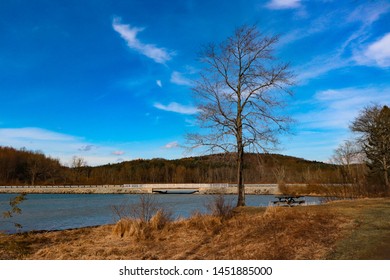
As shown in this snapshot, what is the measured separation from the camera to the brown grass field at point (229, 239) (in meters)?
8.20

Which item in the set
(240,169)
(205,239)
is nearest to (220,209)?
(205,239)

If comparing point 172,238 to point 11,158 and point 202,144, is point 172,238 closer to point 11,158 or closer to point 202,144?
point 202,144

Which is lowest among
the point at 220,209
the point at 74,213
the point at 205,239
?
the point at 74,213

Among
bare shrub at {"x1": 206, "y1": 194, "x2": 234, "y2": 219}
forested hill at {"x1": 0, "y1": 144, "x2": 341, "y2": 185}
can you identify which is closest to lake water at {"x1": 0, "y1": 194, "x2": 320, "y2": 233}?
bare shrub at {"x1": 206, "y1": 194, "x2": 234, "y2": 219}

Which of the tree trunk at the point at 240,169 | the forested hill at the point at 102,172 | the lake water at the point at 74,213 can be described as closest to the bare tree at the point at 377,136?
the lake water at the point at 74,213

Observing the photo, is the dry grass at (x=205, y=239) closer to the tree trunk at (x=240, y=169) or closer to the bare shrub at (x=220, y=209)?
the bare shrub at (x=220, y=209)

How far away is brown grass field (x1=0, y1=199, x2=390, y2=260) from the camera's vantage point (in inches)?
323

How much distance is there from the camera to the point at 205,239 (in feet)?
34.6

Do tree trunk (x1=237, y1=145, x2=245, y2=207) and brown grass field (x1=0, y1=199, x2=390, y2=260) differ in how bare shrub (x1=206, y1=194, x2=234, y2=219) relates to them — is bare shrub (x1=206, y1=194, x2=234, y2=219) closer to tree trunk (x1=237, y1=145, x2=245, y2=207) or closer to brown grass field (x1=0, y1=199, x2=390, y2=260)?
brown grass field (x1=0, y1=199, x2=390, y2=260)

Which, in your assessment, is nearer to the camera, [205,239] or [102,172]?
[205,239]

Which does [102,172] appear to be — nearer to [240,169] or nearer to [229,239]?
[240,169]

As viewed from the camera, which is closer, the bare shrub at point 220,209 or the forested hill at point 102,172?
the bare shrub at point 220,209

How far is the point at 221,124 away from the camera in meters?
18.1

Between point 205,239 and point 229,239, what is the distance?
0.80 meters
